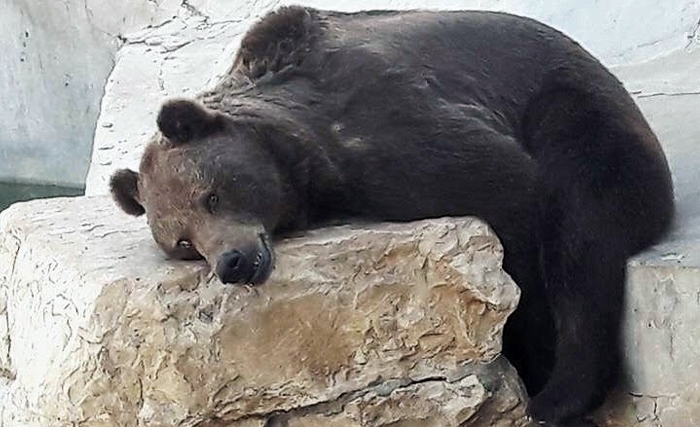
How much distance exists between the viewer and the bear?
3094 mm

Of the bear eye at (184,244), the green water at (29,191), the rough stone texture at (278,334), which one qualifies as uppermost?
the bear eye at (184,244)

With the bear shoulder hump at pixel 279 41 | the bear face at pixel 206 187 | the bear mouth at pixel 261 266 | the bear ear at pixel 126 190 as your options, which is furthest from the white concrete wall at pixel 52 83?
the bear mouth at pixel 261 266

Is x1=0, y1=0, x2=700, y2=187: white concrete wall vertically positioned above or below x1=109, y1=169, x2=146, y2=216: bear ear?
below

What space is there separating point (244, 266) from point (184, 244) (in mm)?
282

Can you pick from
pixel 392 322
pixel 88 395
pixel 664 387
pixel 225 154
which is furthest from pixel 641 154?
pixel 88 395

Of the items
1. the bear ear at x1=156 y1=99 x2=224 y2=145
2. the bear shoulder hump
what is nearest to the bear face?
the bear ear at x1=156 y1=99 x2=224 y2=145

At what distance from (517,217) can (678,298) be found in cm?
45

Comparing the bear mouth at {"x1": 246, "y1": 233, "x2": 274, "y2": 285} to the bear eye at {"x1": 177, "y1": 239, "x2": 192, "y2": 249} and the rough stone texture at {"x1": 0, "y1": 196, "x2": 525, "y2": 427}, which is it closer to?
→ the rough stone texture at {"x1": 0, "y1": 196, "x2": 525, "y2": 427}

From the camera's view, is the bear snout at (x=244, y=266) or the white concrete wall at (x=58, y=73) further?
the white concrete wall at (x=58, y=73)

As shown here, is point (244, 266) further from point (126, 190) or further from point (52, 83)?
point (52, 83)

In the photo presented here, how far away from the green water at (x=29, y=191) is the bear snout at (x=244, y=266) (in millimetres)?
6098

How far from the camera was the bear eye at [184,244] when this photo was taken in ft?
10.1

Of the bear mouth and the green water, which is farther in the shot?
the green water

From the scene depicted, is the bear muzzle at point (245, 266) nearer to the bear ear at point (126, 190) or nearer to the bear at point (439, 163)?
the bear at point (439, 163)
